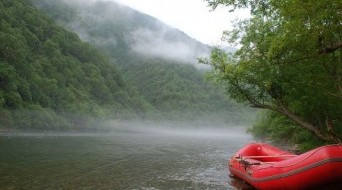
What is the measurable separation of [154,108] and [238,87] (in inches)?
4493

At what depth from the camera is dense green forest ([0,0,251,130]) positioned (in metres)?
68.2

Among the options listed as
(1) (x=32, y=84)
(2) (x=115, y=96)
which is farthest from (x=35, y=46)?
(2) (x=115, y=96)

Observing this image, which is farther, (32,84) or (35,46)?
(35,46)

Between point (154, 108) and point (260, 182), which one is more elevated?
point (154, 108)

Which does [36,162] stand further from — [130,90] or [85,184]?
[130,90]

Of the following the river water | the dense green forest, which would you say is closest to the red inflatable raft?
the river water

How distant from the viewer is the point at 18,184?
51.2ft

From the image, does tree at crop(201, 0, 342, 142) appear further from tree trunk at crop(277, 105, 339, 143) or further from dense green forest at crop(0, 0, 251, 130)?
dense green forest at crop(0, 0, 251, 130)

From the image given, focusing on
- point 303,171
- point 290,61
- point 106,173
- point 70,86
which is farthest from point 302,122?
point 70,86

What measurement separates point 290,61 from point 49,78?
77.8 meters

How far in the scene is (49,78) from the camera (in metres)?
85.6

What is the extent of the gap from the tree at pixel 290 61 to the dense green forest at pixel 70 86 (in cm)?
1574

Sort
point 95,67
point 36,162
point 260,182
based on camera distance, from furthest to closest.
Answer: point 95,67, point 36,162, point 260,182

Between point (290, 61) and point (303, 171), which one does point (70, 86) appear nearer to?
point (290, 61)
